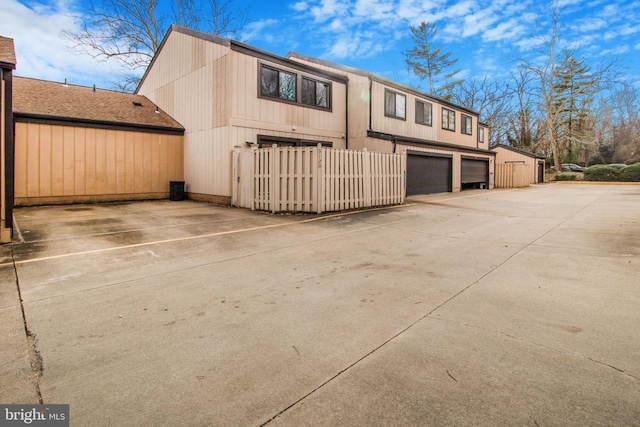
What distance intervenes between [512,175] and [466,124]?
213 inches

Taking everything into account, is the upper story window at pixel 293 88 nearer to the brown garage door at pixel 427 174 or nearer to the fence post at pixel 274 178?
the fence post at pixel 274 178

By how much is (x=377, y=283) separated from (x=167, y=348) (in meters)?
2.27

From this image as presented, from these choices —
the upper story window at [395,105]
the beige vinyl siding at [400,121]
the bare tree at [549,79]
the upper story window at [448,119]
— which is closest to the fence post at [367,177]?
the beige vinyl siding at [400,121]

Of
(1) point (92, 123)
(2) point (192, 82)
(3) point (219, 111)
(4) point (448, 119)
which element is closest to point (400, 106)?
(4) point (448, 119)

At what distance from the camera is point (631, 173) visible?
2605cm

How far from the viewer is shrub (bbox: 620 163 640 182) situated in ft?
84.6

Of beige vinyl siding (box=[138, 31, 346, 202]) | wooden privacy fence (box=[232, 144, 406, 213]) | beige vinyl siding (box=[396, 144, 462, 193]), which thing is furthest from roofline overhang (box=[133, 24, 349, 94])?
beige vinyl siding (box=[396, 144, 462, 193])

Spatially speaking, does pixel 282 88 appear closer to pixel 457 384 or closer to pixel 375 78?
pixel 375 78

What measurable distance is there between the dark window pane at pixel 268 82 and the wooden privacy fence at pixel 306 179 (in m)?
2.83

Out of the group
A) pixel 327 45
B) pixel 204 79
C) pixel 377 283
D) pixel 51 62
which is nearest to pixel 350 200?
pixel 377 283

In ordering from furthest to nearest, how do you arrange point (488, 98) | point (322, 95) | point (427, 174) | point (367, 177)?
1. point (488, 98)
2. point (427, 174)
3. point (322, 95)
4. point (367, 177)

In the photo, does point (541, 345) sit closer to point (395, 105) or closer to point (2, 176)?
point (2, 176)

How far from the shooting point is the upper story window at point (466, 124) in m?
21.1

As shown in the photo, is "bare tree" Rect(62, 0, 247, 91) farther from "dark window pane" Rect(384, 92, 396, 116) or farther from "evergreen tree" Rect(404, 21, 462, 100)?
"evergreen tree" Rect(404, 21, 462, 100)
